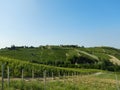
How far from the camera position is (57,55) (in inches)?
5536

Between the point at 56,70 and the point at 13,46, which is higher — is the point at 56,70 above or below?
below

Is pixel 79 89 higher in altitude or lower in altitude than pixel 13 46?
lower

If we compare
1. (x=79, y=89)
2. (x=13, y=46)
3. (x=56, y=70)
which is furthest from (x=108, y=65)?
(x=79, y=89)

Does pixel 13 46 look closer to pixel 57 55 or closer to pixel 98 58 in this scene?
pixel 57 55

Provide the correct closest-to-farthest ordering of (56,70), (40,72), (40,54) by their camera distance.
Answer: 1. (40,72)
2. (56,70)
3. (40,54)

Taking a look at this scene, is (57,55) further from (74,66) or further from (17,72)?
(17,72)

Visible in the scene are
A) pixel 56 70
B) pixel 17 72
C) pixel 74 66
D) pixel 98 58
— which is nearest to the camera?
pixel 17 72

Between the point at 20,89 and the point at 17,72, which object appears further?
the point at 17,72

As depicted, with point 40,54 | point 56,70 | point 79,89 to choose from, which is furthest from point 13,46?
point 79,89

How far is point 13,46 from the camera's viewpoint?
5930 inches

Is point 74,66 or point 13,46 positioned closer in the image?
point 74,66

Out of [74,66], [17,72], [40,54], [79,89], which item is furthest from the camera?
[40,54]

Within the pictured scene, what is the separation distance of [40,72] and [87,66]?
166 ft

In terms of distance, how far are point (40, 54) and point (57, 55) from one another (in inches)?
337
